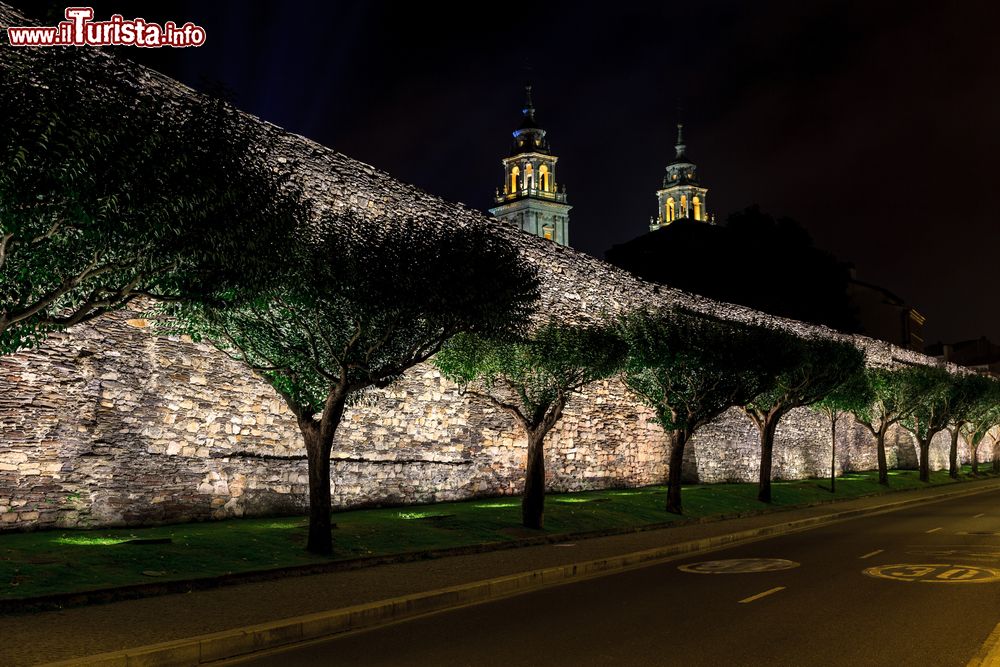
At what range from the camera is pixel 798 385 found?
108ft

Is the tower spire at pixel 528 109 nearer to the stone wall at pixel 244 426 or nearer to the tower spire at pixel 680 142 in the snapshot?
the tower spire at pixel 680 142

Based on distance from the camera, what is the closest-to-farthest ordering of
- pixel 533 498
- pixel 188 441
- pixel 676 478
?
pixel 188 441
pixel 533 498
pixel 676 478

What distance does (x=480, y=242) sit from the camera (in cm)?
1688

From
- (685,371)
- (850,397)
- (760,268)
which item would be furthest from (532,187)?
(685,371)

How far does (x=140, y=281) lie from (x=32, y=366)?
4745 mm

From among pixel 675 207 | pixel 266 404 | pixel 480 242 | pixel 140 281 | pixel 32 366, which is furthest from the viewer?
pixel 675 207

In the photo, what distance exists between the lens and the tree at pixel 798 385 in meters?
30.8

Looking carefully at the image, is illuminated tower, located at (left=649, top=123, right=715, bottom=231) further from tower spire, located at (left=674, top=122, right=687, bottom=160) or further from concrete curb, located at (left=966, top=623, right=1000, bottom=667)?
concrete curb, located at (left=966, top=623, right=1000, bottom=667)

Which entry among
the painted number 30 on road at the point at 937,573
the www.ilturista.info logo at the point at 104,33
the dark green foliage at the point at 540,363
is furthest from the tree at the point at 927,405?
the www.ilturista.info logo at the point at 104,33

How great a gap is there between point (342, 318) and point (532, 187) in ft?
402

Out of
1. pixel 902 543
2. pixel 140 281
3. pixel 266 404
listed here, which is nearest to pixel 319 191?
pixel 266 404

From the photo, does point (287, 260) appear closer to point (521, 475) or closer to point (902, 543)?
point (902, 543)

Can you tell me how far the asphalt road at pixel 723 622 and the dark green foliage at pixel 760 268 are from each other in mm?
58537

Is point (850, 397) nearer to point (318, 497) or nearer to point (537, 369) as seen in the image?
point (537, 369)
